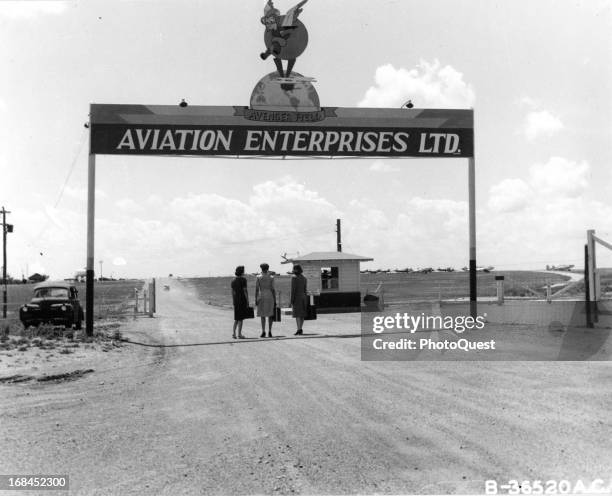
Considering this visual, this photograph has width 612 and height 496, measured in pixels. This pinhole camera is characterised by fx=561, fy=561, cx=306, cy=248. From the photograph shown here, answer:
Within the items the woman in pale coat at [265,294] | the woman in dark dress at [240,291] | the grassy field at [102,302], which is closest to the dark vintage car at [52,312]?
the grassy field at [102,302]

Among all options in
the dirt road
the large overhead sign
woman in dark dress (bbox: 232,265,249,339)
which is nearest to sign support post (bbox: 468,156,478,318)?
the large overhead sign

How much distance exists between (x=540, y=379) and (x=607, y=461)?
131 inches

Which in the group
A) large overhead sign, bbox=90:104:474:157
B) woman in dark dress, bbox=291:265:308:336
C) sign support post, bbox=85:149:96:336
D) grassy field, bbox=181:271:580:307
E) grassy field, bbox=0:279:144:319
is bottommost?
grassy field, bbox=0:279:144:319

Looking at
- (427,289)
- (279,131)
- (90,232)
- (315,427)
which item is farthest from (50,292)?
(427,289)

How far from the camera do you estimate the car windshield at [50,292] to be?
1880 centimetres

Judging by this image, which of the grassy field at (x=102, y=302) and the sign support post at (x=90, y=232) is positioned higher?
the sign support post at (x=90, y=232)

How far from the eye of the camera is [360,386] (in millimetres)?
7332

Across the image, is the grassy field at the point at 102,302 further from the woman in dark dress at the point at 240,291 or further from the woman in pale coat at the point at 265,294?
the woman in pale coat at the point at 265,294

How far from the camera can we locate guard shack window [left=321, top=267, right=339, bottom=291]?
25.5 meters

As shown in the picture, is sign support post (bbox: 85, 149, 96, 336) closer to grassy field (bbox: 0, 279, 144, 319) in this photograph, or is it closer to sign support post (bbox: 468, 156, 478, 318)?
sign support post (bbox: 468, 156, 478, 318)

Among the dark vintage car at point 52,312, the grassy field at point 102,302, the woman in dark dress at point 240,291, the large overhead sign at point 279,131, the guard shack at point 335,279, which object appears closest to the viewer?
the woman in dark dress at point 240,291

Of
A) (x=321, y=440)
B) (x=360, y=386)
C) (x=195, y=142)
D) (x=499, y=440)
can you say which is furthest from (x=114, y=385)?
(x=195, y=142)

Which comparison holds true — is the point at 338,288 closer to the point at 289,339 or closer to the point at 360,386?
the point at 289,339

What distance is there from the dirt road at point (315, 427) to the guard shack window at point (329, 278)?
53.5 feet
